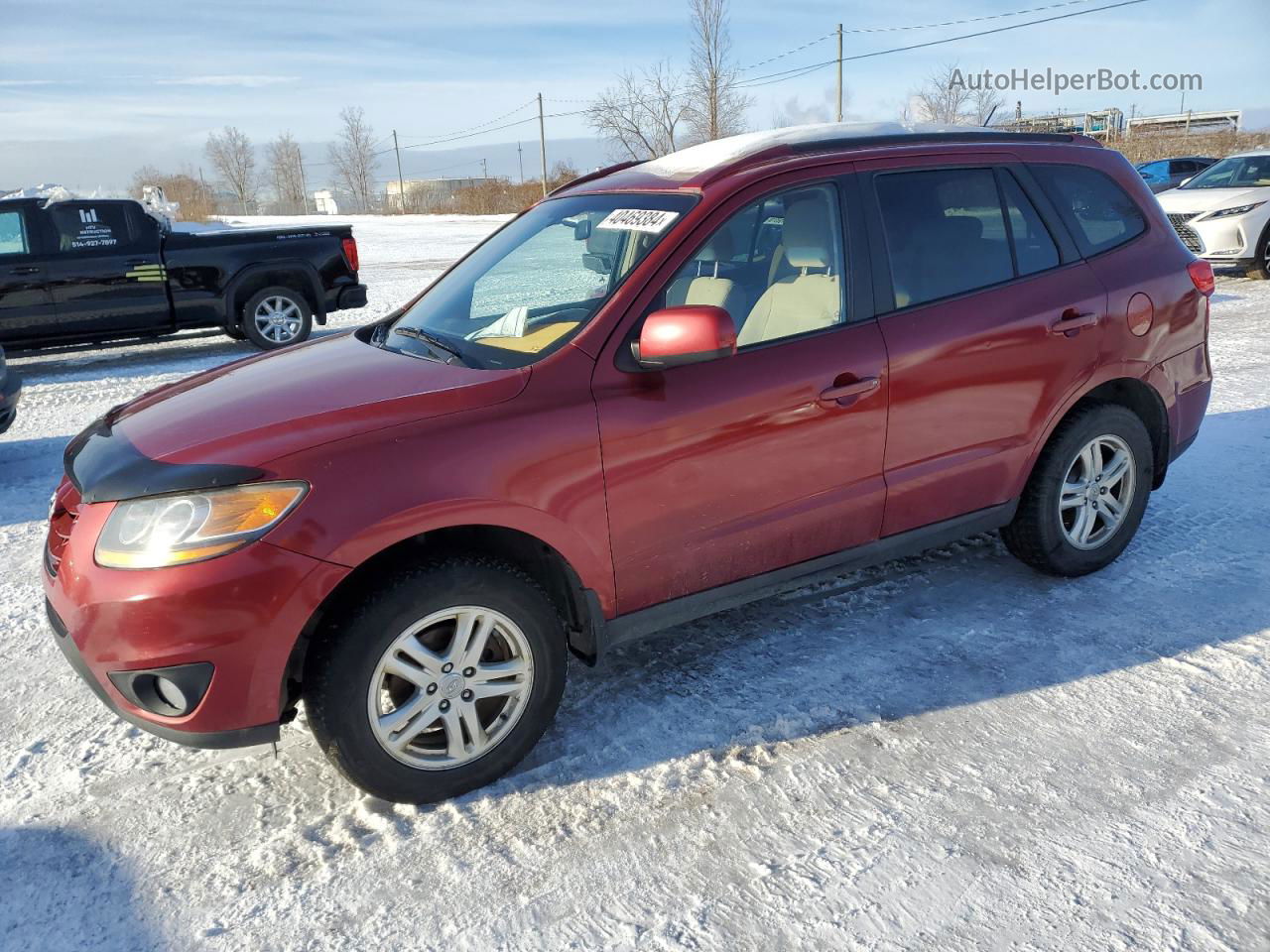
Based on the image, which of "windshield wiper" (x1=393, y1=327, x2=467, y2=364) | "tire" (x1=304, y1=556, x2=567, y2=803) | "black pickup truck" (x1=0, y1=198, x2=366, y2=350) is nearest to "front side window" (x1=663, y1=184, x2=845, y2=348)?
"windshield wiper" (x1=393, y1=327, x2=467, y2=364)

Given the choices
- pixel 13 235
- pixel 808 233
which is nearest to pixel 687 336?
pixel 808 233

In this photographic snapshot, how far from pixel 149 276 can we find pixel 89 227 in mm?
671

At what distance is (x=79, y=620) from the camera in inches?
99.8

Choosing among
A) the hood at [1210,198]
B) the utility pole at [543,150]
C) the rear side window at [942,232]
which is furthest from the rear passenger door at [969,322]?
the utility pole at [543,150]

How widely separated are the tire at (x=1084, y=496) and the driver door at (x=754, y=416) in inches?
34.3

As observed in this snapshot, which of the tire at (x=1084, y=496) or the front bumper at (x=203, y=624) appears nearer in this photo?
the front bumper at (x=203, y=624)

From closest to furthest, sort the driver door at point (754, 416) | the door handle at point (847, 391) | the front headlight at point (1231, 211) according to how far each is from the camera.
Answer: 1. the driver door at point (754, 416)
2. the door handle at point (847, 391)
3. the front headlight at point (1231, 211)

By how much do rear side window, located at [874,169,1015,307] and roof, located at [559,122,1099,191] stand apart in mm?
185

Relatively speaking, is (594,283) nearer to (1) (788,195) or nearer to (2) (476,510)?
(1) (788,195)

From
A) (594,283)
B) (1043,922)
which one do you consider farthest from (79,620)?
(1043,922)

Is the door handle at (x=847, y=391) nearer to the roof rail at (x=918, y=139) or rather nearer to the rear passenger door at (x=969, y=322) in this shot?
the rear passenger door at (x=969, y=322)

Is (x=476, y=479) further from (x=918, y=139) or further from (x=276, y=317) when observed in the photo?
(x=276, y=317)

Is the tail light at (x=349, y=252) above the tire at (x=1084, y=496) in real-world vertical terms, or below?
above

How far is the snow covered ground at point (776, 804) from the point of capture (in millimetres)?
2361
